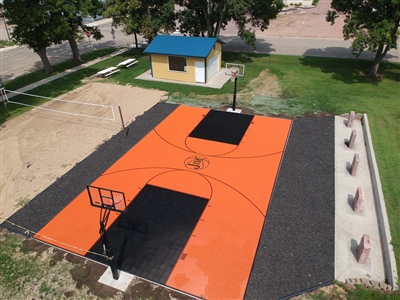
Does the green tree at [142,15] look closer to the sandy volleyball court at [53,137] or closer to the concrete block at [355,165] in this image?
the sandy volleyball court at [53,137]

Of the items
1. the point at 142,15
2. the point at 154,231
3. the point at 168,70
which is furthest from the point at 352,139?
the point at 142,15

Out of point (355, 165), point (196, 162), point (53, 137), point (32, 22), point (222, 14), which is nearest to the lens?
point (355, 165)

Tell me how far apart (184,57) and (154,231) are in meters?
19.5

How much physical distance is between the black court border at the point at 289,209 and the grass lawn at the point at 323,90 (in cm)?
273

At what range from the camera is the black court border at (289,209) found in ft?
34.4

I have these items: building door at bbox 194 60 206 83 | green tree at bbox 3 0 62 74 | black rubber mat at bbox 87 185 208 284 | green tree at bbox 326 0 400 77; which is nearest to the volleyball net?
green tree at bbox 3 0 62 74

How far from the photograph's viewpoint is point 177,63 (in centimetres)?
2855

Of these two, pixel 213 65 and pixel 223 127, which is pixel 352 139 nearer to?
pixel 223 127

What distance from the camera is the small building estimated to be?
88.6 feet

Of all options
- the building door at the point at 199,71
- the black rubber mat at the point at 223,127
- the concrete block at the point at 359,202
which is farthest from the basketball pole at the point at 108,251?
the building door at the point at 199,71

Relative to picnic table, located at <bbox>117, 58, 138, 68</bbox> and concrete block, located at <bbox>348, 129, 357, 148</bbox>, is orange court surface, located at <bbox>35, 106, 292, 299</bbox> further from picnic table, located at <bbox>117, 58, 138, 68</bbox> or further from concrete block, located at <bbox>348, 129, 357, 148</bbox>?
picnic table, located at <bbox>117, 58, 138, 68</bbox>

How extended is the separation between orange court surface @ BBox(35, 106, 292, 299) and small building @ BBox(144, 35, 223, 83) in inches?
383

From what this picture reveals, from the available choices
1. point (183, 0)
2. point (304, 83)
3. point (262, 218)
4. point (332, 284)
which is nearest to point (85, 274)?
point (262, 218)

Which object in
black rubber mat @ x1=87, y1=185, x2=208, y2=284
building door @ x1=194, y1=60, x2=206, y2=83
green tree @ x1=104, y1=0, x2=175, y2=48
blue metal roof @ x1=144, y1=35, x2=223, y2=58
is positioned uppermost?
green tree @ x1=104, y1=0, x2=175, y2=48
